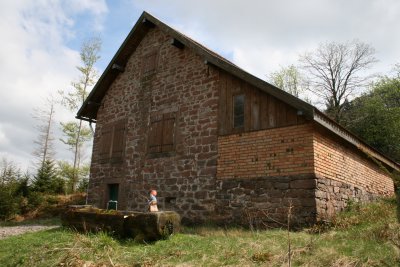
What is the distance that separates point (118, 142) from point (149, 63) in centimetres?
352

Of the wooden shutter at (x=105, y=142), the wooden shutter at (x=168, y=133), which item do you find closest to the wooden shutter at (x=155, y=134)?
the wooden shutter at (x=168, y=133)

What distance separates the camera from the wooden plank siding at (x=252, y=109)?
9091mm

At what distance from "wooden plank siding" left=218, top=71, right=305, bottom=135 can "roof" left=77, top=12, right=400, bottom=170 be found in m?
0.43

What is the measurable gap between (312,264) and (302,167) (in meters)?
3.65

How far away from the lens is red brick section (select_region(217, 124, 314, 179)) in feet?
28.1

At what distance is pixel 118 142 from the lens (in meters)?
13.8

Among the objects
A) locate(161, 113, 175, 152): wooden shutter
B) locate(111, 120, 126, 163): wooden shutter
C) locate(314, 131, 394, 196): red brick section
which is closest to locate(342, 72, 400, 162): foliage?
locate(314, 131, 394, 196): red brick section

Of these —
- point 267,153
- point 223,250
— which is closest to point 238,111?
point 267,153

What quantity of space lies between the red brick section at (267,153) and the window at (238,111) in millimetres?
384

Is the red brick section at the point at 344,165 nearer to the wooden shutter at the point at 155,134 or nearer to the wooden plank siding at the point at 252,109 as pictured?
the wooden plank siding at the point at 252,109

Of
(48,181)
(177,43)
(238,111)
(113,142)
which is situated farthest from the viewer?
(48,181)

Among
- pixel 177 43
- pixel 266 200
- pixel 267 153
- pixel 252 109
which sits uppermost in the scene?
pixel 177 43

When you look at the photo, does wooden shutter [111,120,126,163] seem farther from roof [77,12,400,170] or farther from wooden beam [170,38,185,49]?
wooden beam [170,38,185,49]

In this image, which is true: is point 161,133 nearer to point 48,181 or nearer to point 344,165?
point 344,165
